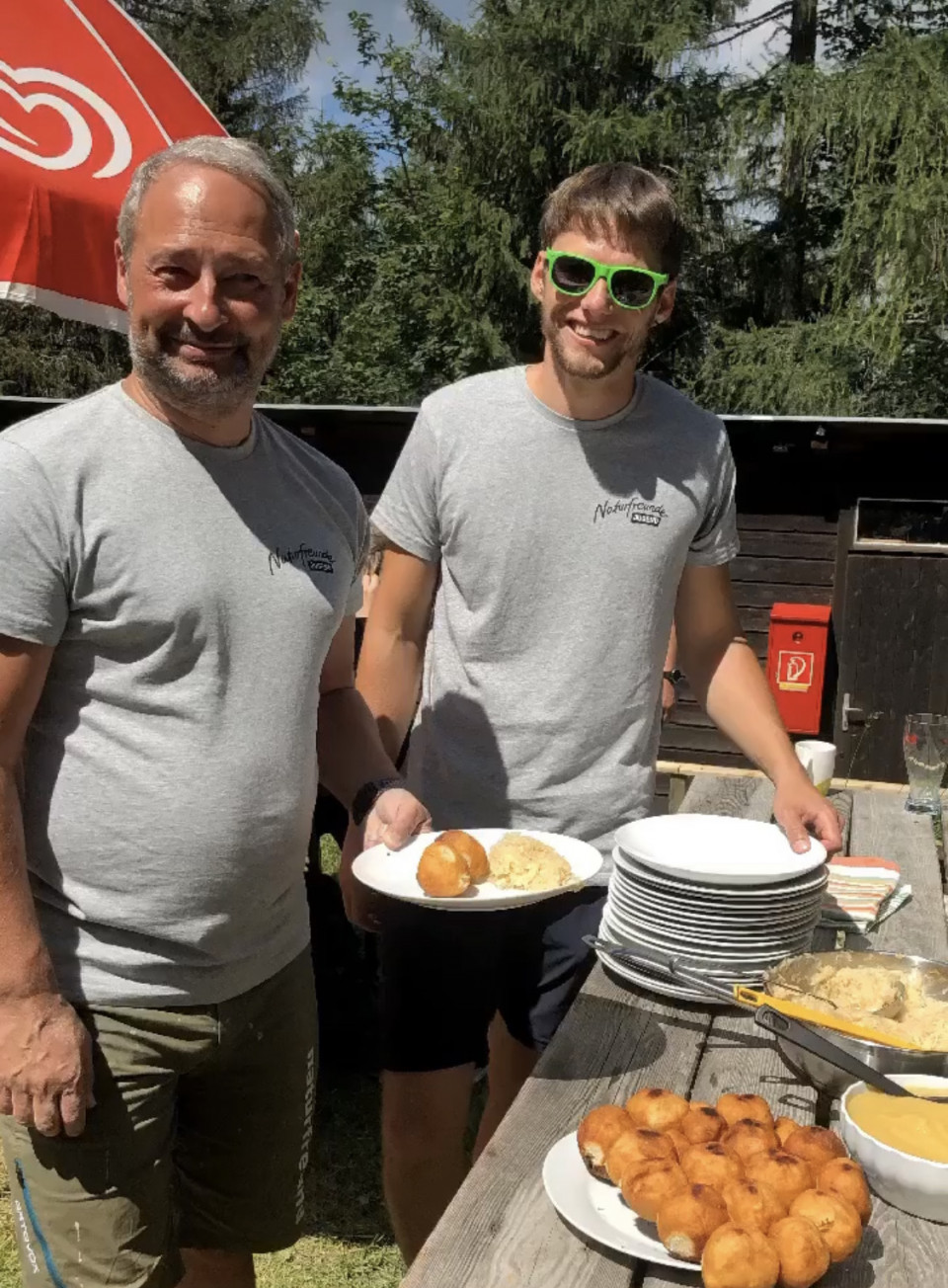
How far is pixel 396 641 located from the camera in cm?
258

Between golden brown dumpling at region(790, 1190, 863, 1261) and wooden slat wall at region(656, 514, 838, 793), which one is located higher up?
wooden slat wall at region(656, 514, 838, 793)

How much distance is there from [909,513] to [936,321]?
7587 millimetres

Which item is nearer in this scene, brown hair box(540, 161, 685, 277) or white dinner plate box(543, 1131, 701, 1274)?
white dinner plate box(543, 1131, 701, 1274)

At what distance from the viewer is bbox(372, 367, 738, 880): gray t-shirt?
238 centimetres

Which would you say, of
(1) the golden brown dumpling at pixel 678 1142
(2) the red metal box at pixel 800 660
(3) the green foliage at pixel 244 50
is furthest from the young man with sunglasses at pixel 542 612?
(3) the green foliage at pixel 244 50

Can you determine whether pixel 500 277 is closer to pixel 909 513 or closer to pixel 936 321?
pixel 936 321

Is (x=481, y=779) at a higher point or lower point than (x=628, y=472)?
lower

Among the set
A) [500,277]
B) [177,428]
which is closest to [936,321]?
[500,277]

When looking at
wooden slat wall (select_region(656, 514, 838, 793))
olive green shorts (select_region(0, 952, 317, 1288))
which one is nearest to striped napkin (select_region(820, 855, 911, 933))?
olive green shorts (select_region(0, 952, 317, 1288))

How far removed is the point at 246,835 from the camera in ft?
6.15

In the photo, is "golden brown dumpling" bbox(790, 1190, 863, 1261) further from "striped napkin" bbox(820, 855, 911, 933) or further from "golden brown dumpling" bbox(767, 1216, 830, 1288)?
"striped napkin" bbox(820, 855, 911, 933)

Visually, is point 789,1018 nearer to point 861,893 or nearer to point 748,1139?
point 748,1139

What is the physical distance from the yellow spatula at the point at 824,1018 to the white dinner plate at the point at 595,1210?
408mm

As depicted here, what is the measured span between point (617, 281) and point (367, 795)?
111 cm
